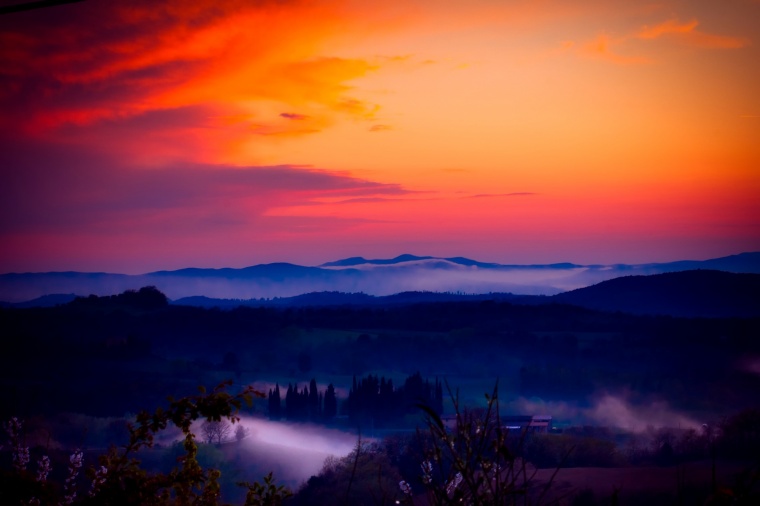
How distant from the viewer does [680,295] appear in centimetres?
9281

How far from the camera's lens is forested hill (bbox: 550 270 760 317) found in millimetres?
89500

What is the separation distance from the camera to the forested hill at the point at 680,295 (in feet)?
294

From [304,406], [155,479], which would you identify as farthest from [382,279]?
[155,479]

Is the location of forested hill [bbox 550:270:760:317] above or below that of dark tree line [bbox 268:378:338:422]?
above

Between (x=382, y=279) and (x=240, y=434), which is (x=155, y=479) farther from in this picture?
(x=382, y=279)

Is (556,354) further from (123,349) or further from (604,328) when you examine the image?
(123,349)

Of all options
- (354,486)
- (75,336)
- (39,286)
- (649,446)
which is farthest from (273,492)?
(75,336)

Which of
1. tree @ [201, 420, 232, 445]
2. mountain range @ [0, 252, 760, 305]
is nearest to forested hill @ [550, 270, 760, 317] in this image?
mountain range @ [0, 252, 760, 305]

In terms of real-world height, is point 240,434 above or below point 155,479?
below

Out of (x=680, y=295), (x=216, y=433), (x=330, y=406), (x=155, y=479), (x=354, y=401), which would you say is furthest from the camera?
(x=680, y=295)

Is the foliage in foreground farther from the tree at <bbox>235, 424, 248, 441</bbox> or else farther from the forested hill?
the forested hill

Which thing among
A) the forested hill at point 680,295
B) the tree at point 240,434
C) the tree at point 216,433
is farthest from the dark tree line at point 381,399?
the forested hill at point 680,295

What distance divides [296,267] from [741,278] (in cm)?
6800

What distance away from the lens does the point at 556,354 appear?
9544cm
